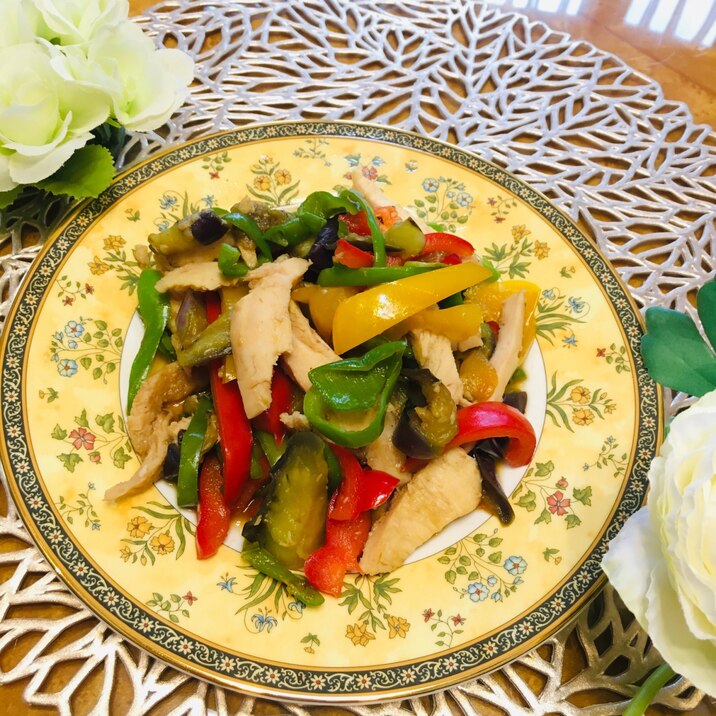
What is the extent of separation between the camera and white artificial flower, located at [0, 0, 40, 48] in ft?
7.91

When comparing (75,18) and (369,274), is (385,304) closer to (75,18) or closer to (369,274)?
(369,274)

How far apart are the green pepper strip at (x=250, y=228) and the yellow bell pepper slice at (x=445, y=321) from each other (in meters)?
0.57

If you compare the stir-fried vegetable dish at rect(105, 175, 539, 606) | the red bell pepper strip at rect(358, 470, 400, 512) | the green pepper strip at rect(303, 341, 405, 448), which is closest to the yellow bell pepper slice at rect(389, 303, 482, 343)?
the stir-fried vegetable dish at rect(105, 175, 539, 606)

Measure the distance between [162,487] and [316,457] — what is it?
535 mm

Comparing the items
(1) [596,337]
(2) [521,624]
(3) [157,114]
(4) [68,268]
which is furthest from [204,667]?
(3) [157,114]

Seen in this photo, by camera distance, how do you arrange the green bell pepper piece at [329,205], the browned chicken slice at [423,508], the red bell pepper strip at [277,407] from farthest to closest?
the green bell pepper piece at [329,205]
the red bell pepper strip at [277,407]
the browned chicken slice at [423,508]

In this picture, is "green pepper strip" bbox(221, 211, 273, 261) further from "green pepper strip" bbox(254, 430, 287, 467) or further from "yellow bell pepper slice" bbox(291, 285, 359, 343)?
"green pepper strip" bbox(254, 430, 287, 467)

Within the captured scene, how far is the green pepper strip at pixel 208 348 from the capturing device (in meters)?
2.16

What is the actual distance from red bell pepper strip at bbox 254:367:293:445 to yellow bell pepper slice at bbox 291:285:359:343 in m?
0.22

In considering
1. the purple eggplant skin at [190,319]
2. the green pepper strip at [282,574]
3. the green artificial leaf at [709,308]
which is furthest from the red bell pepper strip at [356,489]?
the green artificial leaf at [709,308]

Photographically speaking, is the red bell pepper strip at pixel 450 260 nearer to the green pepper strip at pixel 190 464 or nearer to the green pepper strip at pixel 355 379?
the green pepper strip at pixel 355 379

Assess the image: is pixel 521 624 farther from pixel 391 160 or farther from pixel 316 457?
pixel 391 160

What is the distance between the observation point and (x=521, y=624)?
5.85ft

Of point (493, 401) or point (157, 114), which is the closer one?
point (493, 401)
